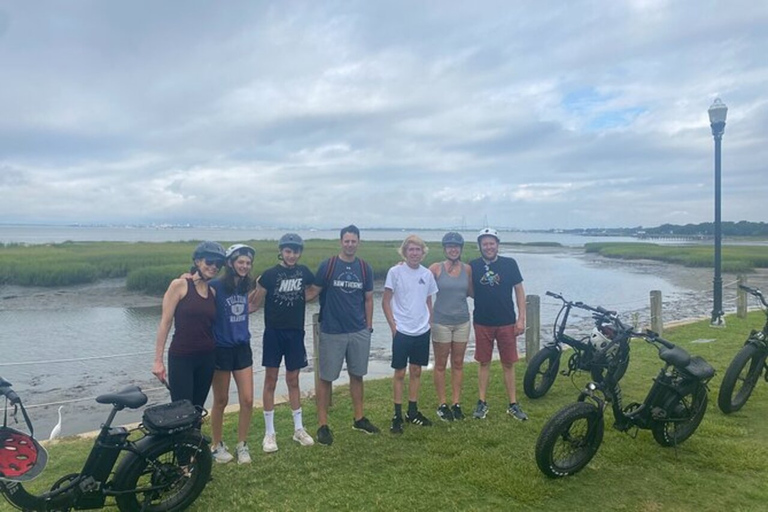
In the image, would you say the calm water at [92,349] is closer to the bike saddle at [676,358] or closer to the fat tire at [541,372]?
the fat tire at [541,372]

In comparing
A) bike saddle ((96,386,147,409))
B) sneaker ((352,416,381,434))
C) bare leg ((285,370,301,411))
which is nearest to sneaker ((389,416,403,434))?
sneaker ((352,416,381,434))

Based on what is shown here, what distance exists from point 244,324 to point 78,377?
8566 millimetres

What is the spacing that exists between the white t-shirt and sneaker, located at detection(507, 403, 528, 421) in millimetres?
1339

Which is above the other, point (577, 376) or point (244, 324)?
point (244, 324)

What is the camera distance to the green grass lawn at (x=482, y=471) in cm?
385

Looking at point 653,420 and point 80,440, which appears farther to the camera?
point 80,440

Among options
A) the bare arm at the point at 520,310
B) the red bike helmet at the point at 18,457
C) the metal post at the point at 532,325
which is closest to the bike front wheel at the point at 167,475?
the red bike helmet at the point at 18,457

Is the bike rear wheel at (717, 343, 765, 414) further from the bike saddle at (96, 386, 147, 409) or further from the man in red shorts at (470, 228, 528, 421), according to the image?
the bike saddle at (96, 386, 147, 409)

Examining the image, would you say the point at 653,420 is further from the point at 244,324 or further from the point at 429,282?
the point at 244,324

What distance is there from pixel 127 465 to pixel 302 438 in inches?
72.2

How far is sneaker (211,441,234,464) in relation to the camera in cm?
457

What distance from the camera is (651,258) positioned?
52156 millimetres

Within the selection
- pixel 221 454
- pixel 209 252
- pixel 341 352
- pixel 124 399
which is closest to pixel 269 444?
pixel 221 454

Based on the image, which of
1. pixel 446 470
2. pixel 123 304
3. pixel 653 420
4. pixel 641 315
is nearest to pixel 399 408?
pixel 446 470
